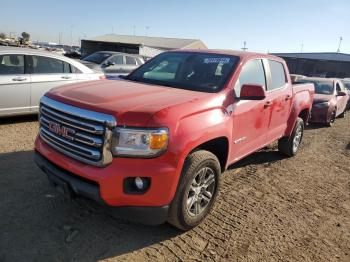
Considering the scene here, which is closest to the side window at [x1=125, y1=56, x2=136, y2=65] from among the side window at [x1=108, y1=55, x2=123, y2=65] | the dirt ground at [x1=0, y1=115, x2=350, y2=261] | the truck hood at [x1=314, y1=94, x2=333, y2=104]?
the side window at [x1=108, y1=55, x2=123, y2=65]

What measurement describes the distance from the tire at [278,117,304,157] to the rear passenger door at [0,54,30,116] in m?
5.03

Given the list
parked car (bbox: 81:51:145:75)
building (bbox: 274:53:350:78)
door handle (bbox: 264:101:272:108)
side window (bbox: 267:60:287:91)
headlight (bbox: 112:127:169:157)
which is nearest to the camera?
headlight (bbox: 112:127:169:157)

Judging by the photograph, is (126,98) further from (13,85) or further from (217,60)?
(13,85)

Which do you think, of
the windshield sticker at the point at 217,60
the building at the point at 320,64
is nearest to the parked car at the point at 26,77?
the windshield sticker at the point at 217,60

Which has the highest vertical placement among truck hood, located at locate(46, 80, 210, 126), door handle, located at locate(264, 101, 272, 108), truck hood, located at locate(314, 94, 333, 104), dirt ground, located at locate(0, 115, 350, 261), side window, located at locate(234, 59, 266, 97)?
side window, located at locate(234, 59, 266, 97)

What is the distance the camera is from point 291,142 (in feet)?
Result: 21.4

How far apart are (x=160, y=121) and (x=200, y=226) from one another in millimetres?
1448

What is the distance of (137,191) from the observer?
3045 millimetres

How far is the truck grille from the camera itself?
2.97m

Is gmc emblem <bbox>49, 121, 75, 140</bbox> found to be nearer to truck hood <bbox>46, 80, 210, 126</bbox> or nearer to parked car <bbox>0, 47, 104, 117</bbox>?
truck hood <bbox>46, 80, 210, 126</bbox>

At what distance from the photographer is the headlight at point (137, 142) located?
9.71 feet

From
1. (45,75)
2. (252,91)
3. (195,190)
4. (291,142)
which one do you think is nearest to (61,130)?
(195,190)

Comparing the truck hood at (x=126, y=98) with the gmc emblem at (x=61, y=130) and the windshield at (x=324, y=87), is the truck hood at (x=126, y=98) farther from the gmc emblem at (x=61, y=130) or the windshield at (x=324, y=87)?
the windshield at (x=324, y=87)

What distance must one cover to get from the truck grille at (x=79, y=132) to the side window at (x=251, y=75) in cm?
183
